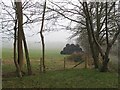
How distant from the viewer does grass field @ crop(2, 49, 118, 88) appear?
1009 centimetres

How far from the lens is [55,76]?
12477 mm

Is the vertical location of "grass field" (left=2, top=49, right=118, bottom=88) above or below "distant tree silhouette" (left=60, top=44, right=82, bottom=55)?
below

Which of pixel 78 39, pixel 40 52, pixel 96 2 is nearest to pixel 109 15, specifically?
pixel 96 2

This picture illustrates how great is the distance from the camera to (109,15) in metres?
15.2

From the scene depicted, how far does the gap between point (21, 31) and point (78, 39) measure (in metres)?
6.12

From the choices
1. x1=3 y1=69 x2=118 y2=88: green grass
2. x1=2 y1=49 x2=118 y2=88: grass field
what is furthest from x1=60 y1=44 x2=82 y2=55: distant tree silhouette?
x1=3 y1=69 x2=118 y2=88: green grass

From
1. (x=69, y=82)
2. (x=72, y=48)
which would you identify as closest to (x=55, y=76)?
(x=69, y=82)

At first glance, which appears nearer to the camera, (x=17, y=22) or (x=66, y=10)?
(x=17, y=22)

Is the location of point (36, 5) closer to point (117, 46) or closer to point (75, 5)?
point (75, 5)

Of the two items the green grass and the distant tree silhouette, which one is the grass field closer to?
the green grass

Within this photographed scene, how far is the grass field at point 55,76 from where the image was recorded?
10.1 metres

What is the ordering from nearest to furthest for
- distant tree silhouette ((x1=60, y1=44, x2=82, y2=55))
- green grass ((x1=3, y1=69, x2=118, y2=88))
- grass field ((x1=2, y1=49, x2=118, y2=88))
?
green grass ((x1=3, y1=69, x2=118, y2=88)), grass field ((x1=2, y1=49, x2=118, y2=88)), distant tree silhouette ((x1=60, y1=44, x2=82, y2=55))

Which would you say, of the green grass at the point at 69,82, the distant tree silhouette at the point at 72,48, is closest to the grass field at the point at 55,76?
the green grass at the point at 69,82

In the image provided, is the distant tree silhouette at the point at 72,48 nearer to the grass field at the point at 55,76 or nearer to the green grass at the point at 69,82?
the grass field at the point at 55,76
